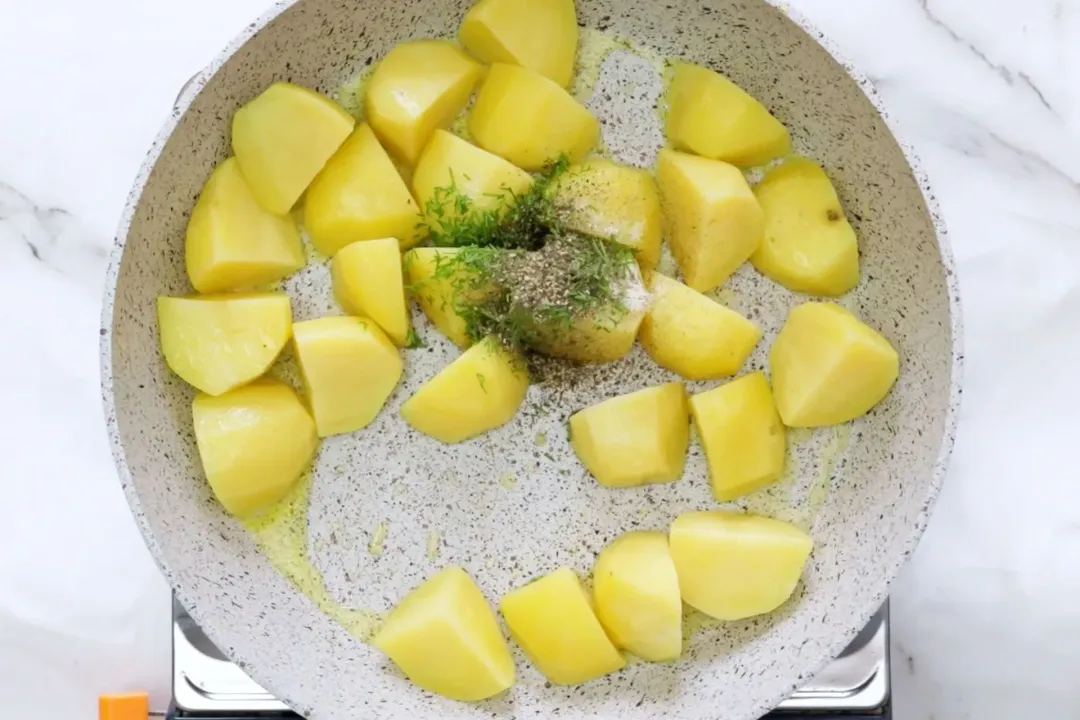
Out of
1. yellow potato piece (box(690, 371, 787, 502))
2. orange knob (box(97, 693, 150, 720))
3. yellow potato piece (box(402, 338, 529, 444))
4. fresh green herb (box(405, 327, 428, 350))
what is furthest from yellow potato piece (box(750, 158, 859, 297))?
orange knob (box(97, 693, 150, 720))

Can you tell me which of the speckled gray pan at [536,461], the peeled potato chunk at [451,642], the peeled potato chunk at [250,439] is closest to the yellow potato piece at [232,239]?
the speckled gray pan at [536,461]

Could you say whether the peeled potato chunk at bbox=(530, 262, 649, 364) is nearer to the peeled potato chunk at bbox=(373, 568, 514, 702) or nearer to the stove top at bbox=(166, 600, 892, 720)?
the peeled potato chunk at bbox=(373, 568, 514, 702)

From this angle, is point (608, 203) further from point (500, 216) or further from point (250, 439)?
point (250, 439)

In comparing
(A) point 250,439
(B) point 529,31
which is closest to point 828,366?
(B) point 529,31

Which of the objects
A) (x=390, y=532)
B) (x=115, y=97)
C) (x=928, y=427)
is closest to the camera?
(x=928, y=427)

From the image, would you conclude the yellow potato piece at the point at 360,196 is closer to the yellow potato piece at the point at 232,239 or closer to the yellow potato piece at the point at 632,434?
the yellow potato piece at the point at 232,239
